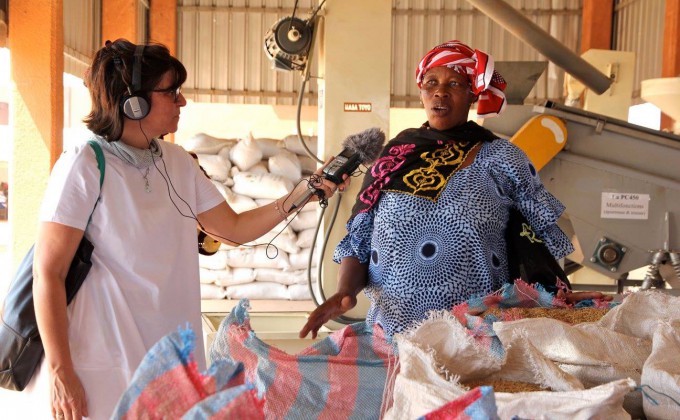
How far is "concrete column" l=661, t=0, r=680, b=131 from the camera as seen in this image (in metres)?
8.05

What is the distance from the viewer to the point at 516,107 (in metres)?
3.77

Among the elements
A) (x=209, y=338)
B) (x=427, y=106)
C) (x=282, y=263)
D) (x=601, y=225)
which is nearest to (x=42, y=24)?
(x=282, y=263)

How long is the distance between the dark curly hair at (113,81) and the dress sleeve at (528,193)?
0.85 m

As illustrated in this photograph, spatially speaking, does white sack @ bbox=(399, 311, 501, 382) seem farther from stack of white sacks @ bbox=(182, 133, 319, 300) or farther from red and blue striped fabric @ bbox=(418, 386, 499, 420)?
stack of white sacks @ bbox=(182, 133, 319, 300)

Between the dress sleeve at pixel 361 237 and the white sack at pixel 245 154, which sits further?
the white sack at pixel 245 154

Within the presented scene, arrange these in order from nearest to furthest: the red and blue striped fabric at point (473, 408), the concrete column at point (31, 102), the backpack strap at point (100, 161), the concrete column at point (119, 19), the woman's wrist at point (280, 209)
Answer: the red and blue striped fabric at point (473, 408)
the backpack strap at point (100, 161)
the woman's wrist at point (280, 209)
the concrete column at point (31, 102)
the concrete column at point (119, 19)

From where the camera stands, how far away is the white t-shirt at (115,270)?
5.67 ft

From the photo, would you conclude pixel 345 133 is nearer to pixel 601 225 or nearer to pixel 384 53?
pixel 384 53

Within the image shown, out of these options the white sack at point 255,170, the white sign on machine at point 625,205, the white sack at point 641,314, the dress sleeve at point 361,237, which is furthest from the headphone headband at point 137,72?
the white sack at point 255,170

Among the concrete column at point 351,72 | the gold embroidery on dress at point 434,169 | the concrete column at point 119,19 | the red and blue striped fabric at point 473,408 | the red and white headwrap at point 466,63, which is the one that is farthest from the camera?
the concrete column at point 119,19

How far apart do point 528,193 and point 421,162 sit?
0.27 meters

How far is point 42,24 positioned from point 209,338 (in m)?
4.17

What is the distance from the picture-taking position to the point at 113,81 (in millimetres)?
1803

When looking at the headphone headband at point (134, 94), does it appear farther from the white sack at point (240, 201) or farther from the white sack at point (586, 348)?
the white sack at point (240, 201)
